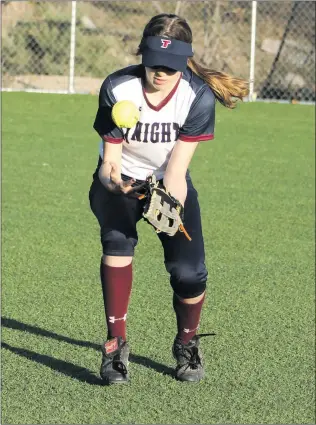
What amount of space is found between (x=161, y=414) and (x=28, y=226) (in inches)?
180

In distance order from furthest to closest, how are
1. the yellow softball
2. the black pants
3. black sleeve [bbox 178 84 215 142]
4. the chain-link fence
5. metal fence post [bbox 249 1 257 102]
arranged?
the chain-link fence < metal fence post [bbox 249 1 257 102] < the black pants < black sleeve [bbox 178 84 215 142] < the yellow softball

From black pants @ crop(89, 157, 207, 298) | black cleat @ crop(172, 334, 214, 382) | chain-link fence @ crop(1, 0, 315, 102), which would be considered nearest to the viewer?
black pants @ crop(89, 157, 207, 298)

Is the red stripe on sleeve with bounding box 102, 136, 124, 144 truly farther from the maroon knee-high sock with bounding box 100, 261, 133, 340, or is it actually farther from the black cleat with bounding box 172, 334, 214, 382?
the black cleat with bounding box 172, 334, 214, 382

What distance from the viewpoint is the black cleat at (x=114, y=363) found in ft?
17.3

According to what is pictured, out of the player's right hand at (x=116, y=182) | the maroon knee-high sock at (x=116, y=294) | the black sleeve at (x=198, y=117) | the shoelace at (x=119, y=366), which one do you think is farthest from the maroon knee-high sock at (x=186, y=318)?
the black sleeve at (x=198, y=117)

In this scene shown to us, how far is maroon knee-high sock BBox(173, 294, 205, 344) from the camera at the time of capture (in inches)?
218

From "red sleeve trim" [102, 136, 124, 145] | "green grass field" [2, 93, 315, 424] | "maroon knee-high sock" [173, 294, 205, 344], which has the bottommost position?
"green grass field" [2, 93, 315, 424]

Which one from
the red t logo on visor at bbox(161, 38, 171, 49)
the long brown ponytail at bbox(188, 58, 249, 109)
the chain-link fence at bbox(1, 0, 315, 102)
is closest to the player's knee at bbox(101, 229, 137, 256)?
the long brown ponytail at bbox(188, 58, 249, 109)

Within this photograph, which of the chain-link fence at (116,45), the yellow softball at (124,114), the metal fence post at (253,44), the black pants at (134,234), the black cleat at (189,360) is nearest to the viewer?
the yellow softball at (124,114)

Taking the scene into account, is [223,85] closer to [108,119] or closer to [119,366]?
[108,119]

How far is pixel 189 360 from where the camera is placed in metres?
5.46

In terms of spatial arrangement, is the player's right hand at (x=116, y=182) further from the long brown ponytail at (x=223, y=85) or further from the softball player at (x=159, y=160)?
the long brown ponytail at (x=223, y=85)

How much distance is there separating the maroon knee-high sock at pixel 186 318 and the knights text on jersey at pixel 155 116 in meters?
0.81

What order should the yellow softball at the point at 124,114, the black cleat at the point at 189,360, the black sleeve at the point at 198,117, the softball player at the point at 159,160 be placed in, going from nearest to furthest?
the yellow softball at the point at 124,114
the softball player at the point at 159,160
the black sleeve at the point at 198,117
the black cleat at the point at 189,360
